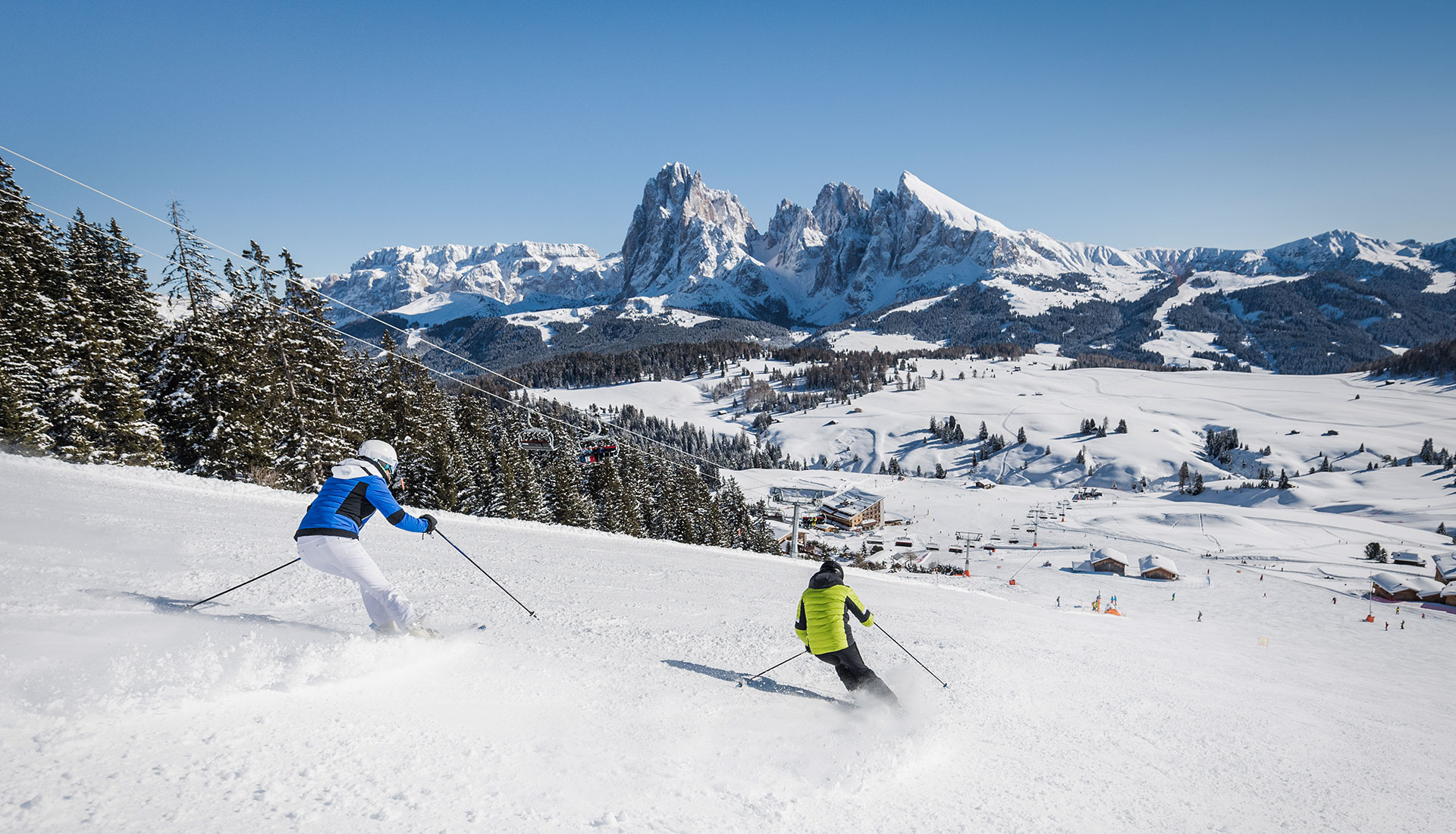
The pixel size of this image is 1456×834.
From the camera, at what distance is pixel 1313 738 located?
322 inches

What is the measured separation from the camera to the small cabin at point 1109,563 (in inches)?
2436

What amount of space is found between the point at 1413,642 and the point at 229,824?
54.0 meters

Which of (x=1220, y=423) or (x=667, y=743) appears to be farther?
(x=1220, y=423)

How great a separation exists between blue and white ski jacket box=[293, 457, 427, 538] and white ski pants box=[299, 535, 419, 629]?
0.34 feet

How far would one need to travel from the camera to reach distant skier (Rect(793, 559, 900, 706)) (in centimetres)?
689

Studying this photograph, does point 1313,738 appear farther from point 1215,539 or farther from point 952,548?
point 1215,539

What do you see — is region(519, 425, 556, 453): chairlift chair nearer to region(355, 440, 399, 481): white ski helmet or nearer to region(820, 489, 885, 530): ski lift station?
region(355, 440, 399, 481): white ski helmet

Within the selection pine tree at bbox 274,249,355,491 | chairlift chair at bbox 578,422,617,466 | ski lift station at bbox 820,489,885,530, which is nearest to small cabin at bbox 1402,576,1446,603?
ski lift station at bbox 820,489,885,530

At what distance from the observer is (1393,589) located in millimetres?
51562

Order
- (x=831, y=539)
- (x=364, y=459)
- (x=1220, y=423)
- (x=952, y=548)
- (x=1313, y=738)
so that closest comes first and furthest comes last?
(x=364, y=459), (x=1313, y=738), (x=952, y=548), (x=831, y=539), (x=1220, y=423)

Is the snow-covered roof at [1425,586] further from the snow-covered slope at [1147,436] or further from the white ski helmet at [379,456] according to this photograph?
the white ski helmet at [379,456]

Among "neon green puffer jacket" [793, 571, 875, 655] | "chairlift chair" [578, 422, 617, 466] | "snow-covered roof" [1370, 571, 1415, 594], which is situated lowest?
"snow-covered roof" [1370, 571, 1415, 594]

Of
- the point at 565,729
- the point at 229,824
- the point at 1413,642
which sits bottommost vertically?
the point at 1413,642

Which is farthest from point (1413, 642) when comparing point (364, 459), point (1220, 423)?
point (1220, 423)
